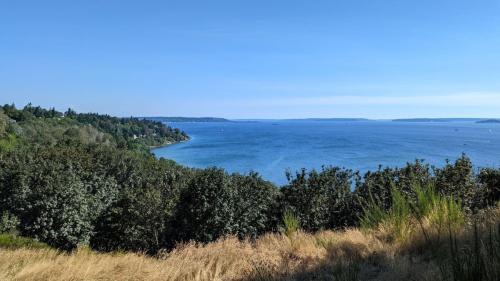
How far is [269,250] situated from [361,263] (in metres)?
1.53

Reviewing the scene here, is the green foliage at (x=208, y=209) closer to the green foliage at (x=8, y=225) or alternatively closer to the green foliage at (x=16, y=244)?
the green foliage at (x=16, y=244)

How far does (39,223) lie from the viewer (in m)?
14.8

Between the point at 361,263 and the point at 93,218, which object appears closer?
the point at 361,263

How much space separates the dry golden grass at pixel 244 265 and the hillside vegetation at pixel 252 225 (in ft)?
0.06

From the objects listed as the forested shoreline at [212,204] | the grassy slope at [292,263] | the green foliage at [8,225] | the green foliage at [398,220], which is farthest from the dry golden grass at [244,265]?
the green foliage at [8,225]

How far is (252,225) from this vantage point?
13.1 metres

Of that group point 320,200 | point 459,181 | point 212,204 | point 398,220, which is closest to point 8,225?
point 212,204

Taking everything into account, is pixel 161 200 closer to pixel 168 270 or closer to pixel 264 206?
pixel 264 206

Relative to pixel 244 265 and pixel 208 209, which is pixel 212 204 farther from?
pixel 244 265

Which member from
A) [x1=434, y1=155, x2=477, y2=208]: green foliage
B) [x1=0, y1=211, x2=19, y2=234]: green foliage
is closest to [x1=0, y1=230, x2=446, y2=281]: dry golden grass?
[x1=434, y1=155, x2=477, y2=208]: green foliage

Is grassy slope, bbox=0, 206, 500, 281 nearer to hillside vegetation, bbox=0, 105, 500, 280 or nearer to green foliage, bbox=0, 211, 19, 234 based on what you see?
hillside vegetation, bbox=0, 105, 500, 280

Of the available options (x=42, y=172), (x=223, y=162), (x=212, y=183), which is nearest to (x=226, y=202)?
(x=212, y=183)

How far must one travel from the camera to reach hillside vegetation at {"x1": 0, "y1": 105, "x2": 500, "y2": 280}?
437 centimetres

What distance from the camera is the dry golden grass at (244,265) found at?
14.0ft
